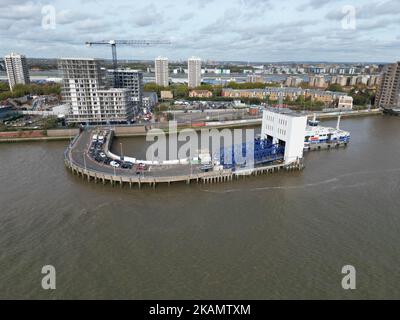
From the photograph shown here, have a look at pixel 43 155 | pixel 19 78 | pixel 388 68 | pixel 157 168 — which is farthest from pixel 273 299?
pixel 19 78

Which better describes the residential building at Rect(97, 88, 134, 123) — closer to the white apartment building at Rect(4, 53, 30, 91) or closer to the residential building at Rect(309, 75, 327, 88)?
the white apartment building at Rect(4, 53, 30, 91)

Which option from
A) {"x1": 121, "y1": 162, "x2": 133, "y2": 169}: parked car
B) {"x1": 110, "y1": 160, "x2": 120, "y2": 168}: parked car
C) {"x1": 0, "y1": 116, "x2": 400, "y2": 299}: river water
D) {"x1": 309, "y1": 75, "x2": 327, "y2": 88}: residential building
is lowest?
{"x1": 0, "y1": 116, "x2": 400, "y2": 299}: river water

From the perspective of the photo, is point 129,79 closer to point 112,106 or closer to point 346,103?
point 112,106

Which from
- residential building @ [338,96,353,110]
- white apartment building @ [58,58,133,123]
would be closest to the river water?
white apartment building @ [58,58,133,123]

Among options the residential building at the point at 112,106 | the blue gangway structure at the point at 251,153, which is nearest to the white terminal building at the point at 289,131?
the blue gangway structure at the point at 251,153

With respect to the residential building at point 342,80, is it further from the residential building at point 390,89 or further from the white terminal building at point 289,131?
the white terminal building at point 289,131

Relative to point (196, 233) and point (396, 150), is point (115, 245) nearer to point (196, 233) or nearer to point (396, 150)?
point (196, 233)

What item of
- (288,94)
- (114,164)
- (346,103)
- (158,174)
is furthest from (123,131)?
(346,103)
